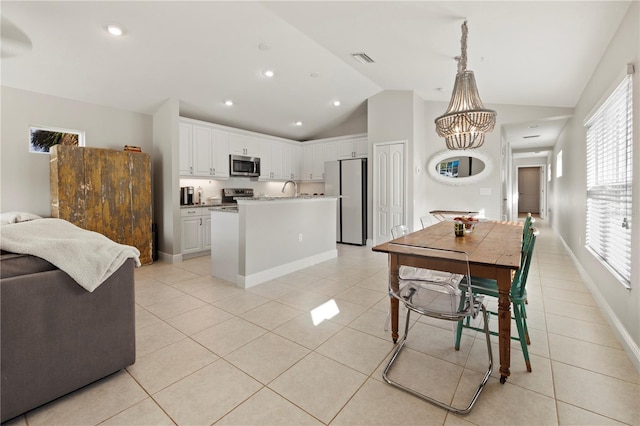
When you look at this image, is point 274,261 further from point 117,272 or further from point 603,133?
point 603,133

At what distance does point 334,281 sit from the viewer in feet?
12.2

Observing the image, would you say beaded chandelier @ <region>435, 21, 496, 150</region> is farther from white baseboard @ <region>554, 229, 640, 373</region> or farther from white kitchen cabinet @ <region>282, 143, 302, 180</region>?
white kitchen cabinet @ <region>282, 143, 302, 180</region>

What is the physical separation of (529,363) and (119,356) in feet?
8.27

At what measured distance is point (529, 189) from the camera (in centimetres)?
1279

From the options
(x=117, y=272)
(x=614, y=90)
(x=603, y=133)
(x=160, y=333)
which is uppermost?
(x=614, y=90)

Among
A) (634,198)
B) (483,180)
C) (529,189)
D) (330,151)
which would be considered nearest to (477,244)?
(634,198)

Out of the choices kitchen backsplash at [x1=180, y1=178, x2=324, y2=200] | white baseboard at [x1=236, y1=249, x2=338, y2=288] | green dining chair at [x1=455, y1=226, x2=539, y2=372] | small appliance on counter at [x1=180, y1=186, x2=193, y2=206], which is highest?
kitchen backsplash at [x1=180, y1=178, x2=324, y2=200]

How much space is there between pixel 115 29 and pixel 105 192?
2.15 meters

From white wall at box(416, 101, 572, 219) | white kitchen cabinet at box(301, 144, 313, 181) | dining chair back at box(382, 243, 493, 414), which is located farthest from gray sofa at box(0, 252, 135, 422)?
white kitchen cabinet at box(301, 144, 313, 181)

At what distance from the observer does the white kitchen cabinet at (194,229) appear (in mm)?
4910

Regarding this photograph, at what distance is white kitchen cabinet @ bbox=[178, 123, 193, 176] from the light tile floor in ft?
8.39

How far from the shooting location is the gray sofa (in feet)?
4.65

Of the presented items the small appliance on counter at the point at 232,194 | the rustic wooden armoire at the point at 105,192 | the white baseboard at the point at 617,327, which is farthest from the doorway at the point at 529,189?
the rustic wooden armoire at the point at 105,192

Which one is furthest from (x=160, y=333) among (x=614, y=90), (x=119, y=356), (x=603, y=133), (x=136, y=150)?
(x=603, y=133)
